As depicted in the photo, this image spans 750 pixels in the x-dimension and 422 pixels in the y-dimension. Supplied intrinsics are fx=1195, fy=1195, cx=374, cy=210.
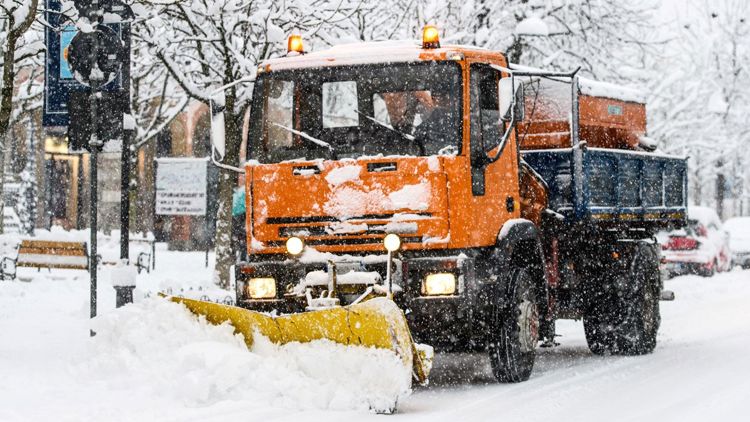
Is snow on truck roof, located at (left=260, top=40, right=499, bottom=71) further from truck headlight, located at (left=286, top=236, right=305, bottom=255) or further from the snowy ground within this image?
the snowy ground

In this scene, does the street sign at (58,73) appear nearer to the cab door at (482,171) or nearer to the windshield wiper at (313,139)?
the windshield wiper at (313,139)

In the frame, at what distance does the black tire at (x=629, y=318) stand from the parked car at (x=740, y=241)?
798 inches

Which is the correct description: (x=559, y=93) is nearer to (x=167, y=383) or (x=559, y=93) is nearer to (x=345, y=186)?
(x=345, y=186)

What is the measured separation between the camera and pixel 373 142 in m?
9.50

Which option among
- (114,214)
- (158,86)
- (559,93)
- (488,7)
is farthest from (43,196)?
(559,93)

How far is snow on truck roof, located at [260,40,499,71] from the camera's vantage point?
9641 millimetres

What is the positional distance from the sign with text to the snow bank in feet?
45.7

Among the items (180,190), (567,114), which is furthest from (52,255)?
(567,114)

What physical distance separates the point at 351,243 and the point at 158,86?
860 inches

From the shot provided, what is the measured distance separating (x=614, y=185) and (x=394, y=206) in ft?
12.7

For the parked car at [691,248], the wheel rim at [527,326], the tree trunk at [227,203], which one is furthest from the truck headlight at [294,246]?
the parked car at [691,248]

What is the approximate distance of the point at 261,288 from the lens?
962 cm

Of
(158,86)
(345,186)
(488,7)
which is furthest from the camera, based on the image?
(158,86)

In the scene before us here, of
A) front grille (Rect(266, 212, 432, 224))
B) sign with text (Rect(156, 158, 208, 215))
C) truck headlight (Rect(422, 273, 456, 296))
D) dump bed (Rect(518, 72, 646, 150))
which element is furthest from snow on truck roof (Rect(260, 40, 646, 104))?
sign with text (Rect(156, 158, 208, 215))
